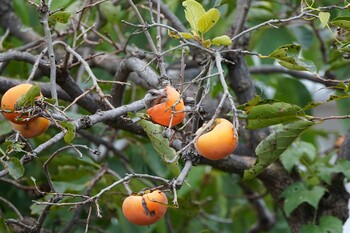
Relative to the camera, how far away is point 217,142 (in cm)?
136

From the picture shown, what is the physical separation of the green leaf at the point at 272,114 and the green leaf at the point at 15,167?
438 millimetres

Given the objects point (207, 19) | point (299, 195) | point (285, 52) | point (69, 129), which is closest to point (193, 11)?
point (207, 19)

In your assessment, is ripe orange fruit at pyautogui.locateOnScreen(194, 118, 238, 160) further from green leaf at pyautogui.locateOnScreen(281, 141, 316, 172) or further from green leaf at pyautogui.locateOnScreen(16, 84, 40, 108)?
green leaf at pyautogui.locateOnScreen(281, 141, 316, 172)

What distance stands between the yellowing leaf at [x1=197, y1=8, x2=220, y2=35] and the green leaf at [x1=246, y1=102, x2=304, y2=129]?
7.3 inches

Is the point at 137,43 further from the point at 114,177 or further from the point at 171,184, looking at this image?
the point at 171,184

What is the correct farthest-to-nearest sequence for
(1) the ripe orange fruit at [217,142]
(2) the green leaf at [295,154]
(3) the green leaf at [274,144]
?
1. (2) the green leaf at [295,154]
2. (3) the green leaf at [274,144]
3. (1) the ripe orange fruit at [217,142]

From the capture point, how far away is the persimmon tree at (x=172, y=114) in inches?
57.2

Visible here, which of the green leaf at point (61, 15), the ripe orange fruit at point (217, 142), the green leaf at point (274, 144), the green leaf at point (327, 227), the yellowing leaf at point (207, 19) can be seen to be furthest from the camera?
the green leaf at point (327, 227)

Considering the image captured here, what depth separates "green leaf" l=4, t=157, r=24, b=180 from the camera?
1.42m

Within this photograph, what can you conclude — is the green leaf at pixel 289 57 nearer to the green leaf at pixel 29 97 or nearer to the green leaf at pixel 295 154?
the green leaf at pixel 29 97

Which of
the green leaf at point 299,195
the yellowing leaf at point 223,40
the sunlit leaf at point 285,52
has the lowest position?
the green leaf at point 299,195

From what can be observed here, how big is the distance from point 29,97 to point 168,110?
0.24m

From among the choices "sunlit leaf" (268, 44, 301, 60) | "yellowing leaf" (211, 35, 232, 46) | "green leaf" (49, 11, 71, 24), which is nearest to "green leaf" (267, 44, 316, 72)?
"sunlit leaf" (268, 44, 301, 60)

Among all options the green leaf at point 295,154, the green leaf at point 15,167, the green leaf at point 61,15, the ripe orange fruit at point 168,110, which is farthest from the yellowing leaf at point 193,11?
the green leaf at point 295,154
